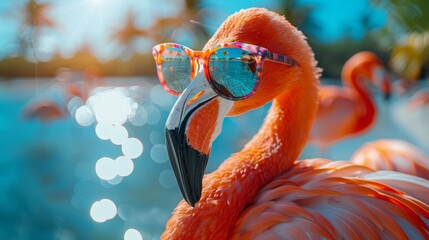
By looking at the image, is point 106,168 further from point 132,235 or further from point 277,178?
point 277,178

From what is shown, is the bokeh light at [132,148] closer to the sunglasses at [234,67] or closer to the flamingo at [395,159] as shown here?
the flamingo at [395,159]

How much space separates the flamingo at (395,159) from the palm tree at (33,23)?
13.4 meters

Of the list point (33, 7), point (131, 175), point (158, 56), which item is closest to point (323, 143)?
point (131, 175)

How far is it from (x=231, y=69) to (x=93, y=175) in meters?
3.69

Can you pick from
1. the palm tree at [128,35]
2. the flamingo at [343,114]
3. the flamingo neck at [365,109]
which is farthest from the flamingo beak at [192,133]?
the palm tree at [128,35]

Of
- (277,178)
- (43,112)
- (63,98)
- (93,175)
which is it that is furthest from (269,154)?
(63,98)

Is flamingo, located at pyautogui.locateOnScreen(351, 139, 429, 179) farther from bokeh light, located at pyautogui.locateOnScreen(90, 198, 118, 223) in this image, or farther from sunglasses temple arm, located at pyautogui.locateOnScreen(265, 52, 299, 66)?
bokeh light, located at pyautogui.locateOnScreen(90, 198, 118, 223)

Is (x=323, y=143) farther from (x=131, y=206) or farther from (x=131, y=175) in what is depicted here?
(x=131, y=175)

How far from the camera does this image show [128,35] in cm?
1898

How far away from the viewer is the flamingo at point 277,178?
2.43ft

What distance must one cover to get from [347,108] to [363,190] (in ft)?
8.42

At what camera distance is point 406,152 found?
A: 4.25ft

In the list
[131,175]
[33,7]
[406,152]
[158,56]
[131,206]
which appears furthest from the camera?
[33,7]

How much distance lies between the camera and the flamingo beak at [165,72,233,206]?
0.71 metres
